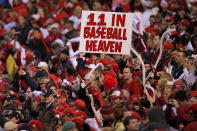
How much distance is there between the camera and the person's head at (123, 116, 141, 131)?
9164 millimetres

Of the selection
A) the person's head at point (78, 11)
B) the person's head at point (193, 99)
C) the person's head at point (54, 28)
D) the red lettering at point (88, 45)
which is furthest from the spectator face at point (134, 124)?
the person's head at point (78, 11)

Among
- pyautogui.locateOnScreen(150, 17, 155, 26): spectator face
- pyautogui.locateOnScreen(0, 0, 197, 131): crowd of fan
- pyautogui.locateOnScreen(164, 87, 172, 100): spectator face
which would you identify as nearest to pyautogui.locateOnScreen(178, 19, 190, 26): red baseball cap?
pyautogui.locateOnScreen(0, 0, 197, 131): crowd of fan

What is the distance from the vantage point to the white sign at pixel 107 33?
38.8 feet

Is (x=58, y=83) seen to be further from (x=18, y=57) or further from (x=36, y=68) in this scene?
(x=18, y=57)

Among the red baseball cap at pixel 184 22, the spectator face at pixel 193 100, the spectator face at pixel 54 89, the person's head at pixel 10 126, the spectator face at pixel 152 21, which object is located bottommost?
the person's head at pixel 10 126

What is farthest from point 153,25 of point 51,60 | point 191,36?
point 51,60

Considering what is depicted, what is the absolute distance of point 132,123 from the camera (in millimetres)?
9180

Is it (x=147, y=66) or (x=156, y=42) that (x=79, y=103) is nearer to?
(x=147, y=66)

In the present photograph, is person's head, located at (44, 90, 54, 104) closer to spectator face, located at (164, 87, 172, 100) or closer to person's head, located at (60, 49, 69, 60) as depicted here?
spectator face, located at (164, 87, 172, 100)

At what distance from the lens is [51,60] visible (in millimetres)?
16359

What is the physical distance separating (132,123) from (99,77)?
2.88 metres

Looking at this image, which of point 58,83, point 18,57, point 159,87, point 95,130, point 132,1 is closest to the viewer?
point 95,130

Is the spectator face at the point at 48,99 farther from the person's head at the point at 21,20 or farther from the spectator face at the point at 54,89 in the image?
the person's head at the point at 21,20

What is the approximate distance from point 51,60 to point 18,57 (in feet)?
3.06
